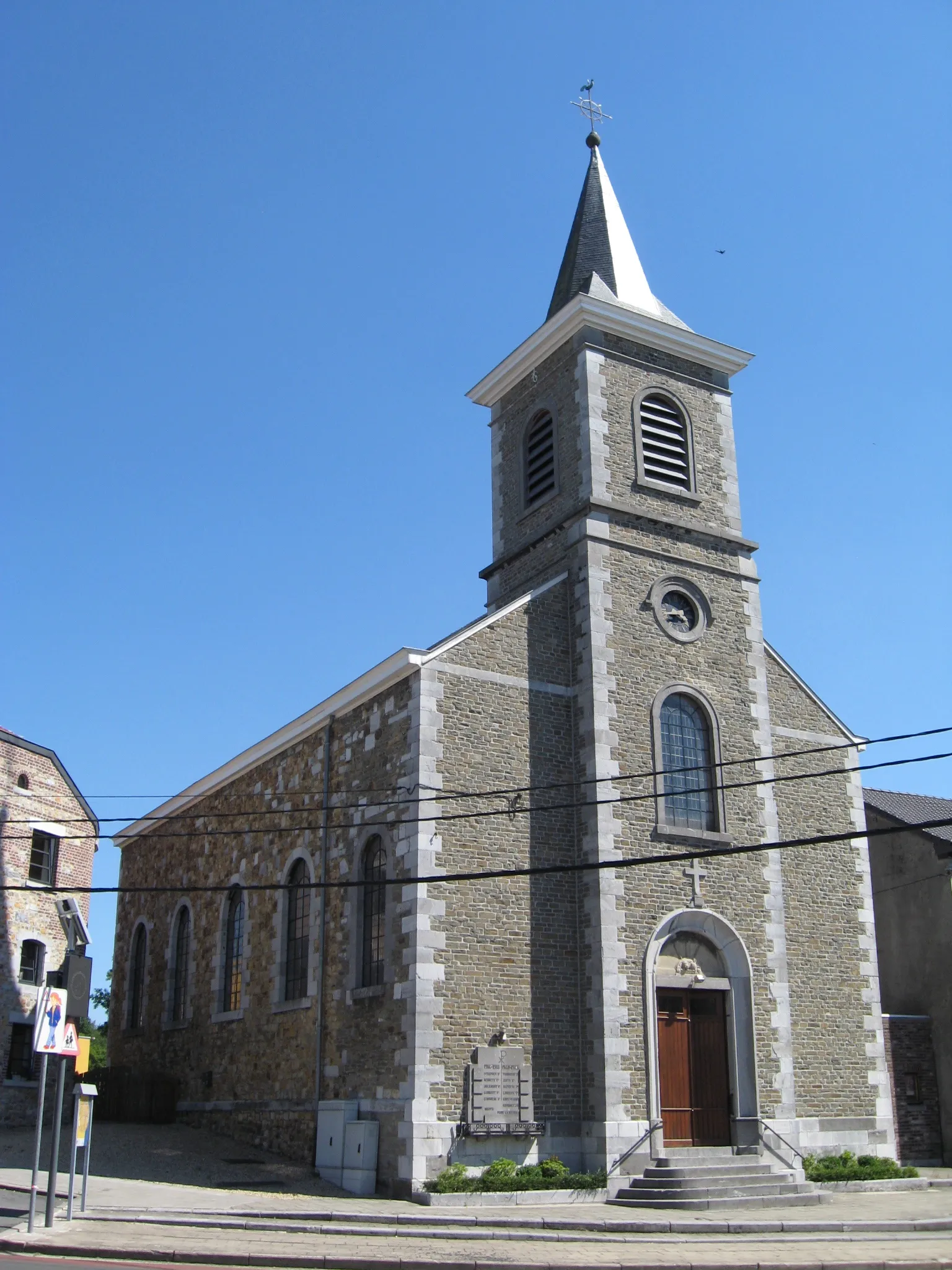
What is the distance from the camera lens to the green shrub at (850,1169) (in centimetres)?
1928

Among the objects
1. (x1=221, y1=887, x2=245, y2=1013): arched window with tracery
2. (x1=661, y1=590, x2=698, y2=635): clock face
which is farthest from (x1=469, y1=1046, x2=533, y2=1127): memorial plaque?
(x1=221, y1=887, x2=245, y2=1013): arched window with tracery

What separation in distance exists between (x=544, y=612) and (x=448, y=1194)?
9134 millimetres

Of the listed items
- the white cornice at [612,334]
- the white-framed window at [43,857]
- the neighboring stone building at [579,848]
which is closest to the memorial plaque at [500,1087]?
the neighboring stone building at [579,848]

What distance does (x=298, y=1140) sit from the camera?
20578 mm

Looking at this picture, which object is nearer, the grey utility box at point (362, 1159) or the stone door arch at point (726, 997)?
the grey utility box at point (362, 1159)

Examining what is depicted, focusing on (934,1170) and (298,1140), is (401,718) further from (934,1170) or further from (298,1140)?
(934,1170)

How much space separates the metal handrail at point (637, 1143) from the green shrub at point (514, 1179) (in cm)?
17

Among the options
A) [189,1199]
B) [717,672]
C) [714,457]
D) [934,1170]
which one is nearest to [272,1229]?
[189,1199]

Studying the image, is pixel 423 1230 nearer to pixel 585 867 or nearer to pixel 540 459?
pixel 585 867

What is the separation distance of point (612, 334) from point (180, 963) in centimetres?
1678

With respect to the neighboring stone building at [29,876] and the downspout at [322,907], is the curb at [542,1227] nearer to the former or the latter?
the downspout at [322,907]

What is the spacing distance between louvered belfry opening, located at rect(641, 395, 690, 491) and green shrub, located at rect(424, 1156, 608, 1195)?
11797 millimetres

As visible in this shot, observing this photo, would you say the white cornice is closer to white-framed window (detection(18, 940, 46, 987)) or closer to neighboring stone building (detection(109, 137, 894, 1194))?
neighboring stone building (detection(109, 137, 894, 1194))

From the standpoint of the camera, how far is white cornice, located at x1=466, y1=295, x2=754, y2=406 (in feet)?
75.0
